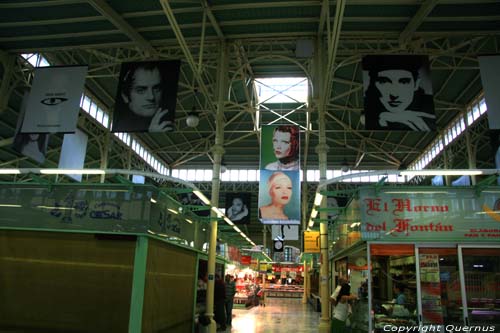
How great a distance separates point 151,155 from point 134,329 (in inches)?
861

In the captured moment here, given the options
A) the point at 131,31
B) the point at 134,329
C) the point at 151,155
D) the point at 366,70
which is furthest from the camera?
the point at 151,155

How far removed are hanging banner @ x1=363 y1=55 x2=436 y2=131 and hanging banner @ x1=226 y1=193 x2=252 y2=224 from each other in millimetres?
12728

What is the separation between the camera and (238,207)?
2253cm

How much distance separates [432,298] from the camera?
7.61 m

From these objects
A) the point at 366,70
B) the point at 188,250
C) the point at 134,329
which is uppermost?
the point at 366,70

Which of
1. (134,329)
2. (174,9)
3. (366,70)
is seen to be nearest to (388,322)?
(134,329)

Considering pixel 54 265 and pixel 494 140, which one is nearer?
pixel 54 265

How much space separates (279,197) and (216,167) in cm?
228

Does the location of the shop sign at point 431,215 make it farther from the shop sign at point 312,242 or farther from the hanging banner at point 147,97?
the shop sign at point 312,242

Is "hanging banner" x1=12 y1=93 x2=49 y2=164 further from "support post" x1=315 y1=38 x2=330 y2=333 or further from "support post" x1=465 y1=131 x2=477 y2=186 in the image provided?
"support post" x1=465 y1=131 x2=477 y2=186

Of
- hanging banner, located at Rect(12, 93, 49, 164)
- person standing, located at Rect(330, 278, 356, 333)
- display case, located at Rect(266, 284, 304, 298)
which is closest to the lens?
person standing, located at Rect(330, 278, 356, 333)

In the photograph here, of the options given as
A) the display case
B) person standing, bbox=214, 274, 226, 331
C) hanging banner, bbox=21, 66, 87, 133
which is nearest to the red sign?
the display case

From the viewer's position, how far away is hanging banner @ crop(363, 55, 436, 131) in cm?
1030

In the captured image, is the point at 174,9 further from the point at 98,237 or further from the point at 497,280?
the point at 497,280
